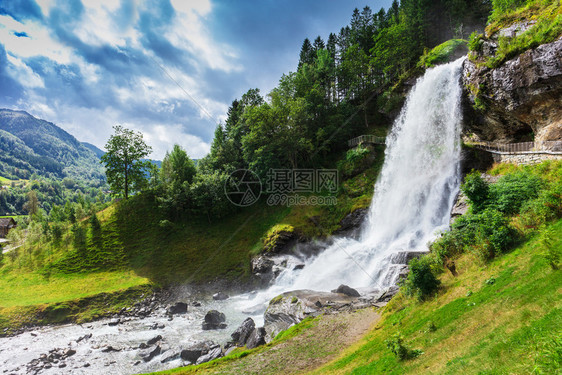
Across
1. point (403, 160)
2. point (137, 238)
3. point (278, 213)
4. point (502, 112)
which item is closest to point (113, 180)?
point (137, 238)

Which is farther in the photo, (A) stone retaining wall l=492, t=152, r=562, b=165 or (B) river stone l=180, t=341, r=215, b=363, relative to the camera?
(A) stone retaining wall l=492, t=152, r=562, b=165

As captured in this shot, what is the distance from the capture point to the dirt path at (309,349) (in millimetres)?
11891

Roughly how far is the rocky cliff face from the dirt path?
71.2ft

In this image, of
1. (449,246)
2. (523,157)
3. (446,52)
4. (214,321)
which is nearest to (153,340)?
(214,321)

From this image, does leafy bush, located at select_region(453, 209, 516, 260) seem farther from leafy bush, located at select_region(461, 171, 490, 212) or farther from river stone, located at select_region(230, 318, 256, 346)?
river stone, located at select_region(230, 318, 256, 346)

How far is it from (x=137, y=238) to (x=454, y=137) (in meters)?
44.4

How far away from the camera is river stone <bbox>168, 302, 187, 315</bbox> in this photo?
85.0ft

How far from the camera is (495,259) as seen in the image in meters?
11.6

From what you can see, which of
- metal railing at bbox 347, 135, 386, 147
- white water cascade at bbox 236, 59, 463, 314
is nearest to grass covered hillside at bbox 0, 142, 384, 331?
metal railing at bbox 347, 135, 386, 147

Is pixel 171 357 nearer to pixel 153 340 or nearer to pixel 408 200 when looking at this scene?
pixel 153 340

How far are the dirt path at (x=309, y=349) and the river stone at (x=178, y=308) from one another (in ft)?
48.7

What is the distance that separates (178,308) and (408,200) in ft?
89.8

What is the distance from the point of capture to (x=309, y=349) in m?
12.9

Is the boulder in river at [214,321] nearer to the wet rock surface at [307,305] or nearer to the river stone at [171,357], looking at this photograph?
the river stone at [171,357]
